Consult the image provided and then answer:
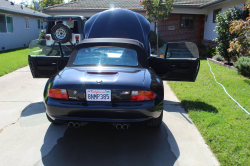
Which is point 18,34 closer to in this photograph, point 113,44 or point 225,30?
point 225,30

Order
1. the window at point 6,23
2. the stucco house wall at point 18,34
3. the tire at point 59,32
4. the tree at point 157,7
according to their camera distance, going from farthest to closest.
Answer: the stucco house wall at point 18,34 < the window at point 6,23 < the tree at point 157,7 < the tire at point 59,32

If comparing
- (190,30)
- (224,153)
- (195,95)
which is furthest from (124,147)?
(190,30)

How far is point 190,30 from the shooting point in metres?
17.0

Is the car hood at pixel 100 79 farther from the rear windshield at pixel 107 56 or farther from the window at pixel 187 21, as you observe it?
the window at pixel 187 21

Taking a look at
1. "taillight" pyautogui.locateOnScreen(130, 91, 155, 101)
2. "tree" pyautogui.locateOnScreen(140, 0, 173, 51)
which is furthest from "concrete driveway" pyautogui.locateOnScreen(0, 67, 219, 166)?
"tree" pyautogui.locateOnScreen(140, 0, 173, 51)

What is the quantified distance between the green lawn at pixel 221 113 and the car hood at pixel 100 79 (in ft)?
4.98

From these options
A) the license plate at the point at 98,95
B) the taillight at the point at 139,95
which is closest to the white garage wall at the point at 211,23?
the taillight at the point at 139,95

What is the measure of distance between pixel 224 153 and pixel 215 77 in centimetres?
507

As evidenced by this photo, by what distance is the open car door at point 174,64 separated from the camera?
4.65 m

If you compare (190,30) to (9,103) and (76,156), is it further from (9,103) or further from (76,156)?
(76,156)

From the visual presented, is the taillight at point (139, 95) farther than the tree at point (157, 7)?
No

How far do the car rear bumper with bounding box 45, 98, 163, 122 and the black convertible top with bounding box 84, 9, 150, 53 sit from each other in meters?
4.33

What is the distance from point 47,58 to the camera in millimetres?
4656

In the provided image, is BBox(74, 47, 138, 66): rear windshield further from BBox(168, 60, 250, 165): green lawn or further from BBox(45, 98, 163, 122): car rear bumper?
BBox(168, 60, 250, 165): green lawn
